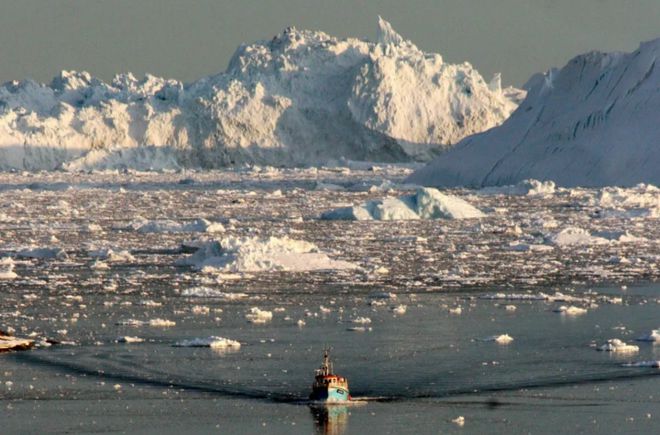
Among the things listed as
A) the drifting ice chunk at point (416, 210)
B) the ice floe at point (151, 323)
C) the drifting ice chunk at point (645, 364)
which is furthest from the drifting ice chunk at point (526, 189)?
the drifting ice chunk at point (645, 364)

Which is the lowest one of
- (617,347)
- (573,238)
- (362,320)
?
(617,347)

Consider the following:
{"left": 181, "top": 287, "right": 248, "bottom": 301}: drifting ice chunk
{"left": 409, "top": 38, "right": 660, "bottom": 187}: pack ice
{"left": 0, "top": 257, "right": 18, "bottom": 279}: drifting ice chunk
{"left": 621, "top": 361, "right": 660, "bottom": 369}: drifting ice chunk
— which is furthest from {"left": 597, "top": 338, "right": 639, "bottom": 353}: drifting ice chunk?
{"left": 409, "top": 38, "right": 660, "bottom": 187}: pack ice

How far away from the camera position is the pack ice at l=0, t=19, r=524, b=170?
2387 inches

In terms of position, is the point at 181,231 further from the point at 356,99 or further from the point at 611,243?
the point at 356,99

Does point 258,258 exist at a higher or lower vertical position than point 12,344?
higher

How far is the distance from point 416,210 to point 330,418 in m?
20.9

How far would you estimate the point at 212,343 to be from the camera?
1490 centimetres

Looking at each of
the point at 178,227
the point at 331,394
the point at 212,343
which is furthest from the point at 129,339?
the point at 178,227

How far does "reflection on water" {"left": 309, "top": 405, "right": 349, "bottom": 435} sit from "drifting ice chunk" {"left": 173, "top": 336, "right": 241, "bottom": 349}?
2.86 meters

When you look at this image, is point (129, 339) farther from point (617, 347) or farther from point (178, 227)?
point (178, 227)

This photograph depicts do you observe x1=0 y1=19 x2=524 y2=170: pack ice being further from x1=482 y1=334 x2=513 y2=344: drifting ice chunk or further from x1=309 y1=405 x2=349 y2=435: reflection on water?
x1=309 y1=405 x2=349 y2=435: reflection on water

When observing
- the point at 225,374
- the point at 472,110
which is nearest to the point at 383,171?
the point at 472,110

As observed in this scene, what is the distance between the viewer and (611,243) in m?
25.6

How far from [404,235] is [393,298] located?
9139 mm
